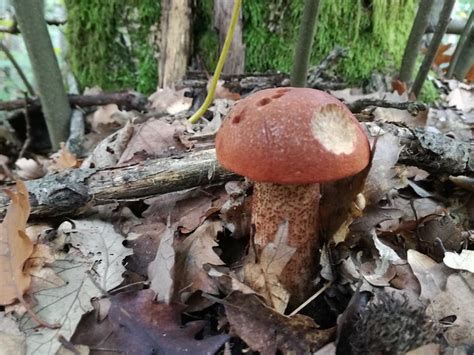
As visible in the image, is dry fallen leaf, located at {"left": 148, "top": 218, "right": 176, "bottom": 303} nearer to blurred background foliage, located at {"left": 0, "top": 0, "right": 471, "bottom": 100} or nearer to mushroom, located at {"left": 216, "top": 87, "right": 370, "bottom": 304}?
mushroom, located at {"left": 216, "top": 87, "right": 370, "bottom": 304}

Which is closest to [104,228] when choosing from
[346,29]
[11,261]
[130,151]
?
[11,261]

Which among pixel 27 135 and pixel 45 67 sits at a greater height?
pixel 45 67

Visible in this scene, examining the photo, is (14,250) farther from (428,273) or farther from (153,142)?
(428,273)

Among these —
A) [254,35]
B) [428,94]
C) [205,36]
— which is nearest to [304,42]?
[254,35]

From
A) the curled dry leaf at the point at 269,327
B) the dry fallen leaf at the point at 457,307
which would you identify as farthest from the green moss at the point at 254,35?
the curled dry leaf at the point at 269,327

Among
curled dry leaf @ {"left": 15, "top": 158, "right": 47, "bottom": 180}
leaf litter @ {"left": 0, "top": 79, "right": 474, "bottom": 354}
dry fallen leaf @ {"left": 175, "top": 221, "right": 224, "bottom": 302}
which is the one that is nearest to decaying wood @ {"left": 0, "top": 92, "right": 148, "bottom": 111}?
curled dry leaf @ {"left": 15, "top": 158, "right": 47, "bottom": 180}

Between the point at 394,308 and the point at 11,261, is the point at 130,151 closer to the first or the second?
the point at 11,261

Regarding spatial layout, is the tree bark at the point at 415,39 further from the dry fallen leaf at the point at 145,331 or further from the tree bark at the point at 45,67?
the tree bark at the point at 45,67
